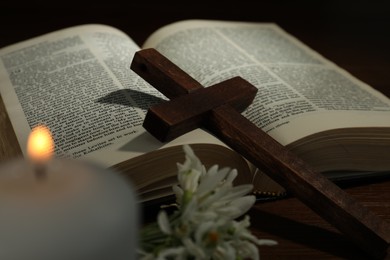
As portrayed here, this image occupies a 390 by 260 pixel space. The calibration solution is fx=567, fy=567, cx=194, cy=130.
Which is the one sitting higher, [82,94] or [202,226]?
[202,226]

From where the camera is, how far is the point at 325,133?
2.30 ft

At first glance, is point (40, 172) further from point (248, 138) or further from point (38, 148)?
point (248, 138)

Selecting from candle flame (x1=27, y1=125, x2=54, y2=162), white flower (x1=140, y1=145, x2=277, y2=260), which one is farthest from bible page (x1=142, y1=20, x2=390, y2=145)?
candle flame (x1=27, y1=125, x2=54, y2=162)

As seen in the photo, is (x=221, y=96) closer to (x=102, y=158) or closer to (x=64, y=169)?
(x=102, y=158)

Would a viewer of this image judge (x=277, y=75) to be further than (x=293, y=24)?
No

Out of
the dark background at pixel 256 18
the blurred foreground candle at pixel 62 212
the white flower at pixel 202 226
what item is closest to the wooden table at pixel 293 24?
the dark background at pixel 256 18

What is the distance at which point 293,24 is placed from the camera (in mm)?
1496

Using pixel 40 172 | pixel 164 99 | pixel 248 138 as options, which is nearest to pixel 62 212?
pixel 40 172

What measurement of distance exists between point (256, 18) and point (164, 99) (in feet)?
2.54

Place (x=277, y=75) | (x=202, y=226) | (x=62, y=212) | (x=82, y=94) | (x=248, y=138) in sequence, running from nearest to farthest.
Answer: (x=62, y=212) → (x=202, y=226) → (x=248, y=138) → (x=82, y=94) → (x=277, y=75)

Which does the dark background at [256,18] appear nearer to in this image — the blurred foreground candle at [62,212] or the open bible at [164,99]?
the open bible at [164,99]

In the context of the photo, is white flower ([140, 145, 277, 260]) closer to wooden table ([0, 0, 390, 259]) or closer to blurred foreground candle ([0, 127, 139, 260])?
blurred foreground candle ([0, 127, 139, 260])

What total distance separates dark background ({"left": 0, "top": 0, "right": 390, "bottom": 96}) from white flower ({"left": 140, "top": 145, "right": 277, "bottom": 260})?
813 millimetres

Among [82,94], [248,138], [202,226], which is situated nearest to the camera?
[202,226]
